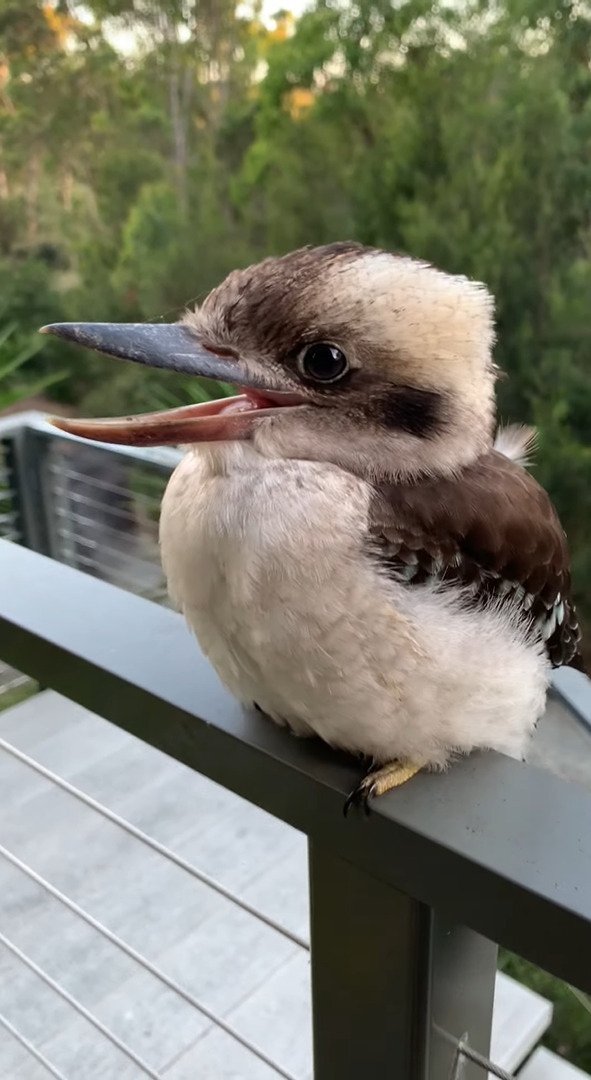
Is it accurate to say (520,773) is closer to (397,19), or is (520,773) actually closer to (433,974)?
(433,974)

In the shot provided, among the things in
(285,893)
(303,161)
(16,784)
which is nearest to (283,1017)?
(285,893)

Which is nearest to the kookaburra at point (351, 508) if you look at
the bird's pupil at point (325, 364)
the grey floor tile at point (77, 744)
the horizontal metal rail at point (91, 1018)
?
the bird's pupil at point (325, 364)

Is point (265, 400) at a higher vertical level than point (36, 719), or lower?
higher

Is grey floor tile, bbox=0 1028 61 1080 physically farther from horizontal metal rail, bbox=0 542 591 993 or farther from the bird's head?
the bird's head

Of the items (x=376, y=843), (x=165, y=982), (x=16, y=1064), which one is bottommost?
(x=16, y=1064)

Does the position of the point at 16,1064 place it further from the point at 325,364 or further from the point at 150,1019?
the point at 325,364

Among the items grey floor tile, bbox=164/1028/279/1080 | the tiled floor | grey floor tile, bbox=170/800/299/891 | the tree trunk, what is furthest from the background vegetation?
grey floor tile, bbox=164/1028/279/1080
